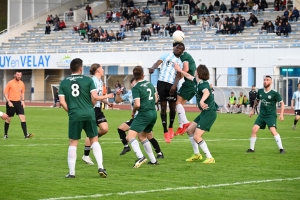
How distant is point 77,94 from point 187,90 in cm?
499

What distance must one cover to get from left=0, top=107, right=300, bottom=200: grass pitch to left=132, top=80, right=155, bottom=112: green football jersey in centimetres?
125

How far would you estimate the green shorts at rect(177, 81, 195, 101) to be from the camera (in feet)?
55.2

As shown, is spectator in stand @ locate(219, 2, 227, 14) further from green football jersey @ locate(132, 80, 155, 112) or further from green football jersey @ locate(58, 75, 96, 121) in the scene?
green football jersey @ locate(58, 75, 96, 121)

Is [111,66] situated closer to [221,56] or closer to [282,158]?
[221,56]

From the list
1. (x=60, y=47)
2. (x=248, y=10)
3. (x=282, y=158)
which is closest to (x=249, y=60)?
(x=248, y=10)

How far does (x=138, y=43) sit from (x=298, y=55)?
1535cm

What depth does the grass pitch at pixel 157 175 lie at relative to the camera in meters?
10.9

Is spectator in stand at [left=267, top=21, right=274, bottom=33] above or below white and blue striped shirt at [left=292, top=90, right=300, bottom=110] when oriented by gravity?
above

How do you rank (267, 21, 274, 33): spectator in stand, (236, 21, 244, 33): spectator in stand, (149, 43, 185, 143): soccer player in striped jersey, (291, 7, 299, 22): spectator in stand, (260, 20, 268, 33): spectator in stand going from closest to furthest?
(149, 43, 185, 143): soccer player in striped jersey < (267, 21, 274, 33): spectator in stand < (260, 20, 268, 33): spectator in stand < (291, 7, 299, 22): spectator in stand < (236, 21, 244, 33): spectator in stand

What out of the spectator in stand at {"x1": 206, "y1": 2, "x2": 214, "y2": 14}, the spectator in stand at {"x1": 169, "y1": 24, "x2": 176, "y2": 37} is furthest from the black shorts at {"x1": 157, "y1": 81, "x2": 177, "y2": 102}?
the spectator in stand at {"x1": 206, "y1": 2, "x2": 214, "y2": 14}

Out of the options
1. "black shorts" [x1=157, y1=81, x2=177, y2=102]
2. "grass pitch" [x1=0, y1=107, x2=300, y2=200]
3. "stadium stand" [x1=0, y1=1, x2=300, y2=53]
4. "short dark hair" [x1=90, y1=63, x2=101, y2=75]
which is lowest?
"grass pitch" [x1=0, y1=107, x2=300, y2=200]

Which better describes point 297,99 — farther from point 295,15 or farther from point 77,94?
point 295,15

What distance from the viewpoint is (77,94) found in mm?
12336

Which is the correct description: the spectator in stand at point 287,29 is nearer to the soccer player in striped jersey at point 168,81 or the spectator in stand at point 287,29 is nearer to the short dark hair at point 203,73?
the soccer player in striped jersey at point 168,81
